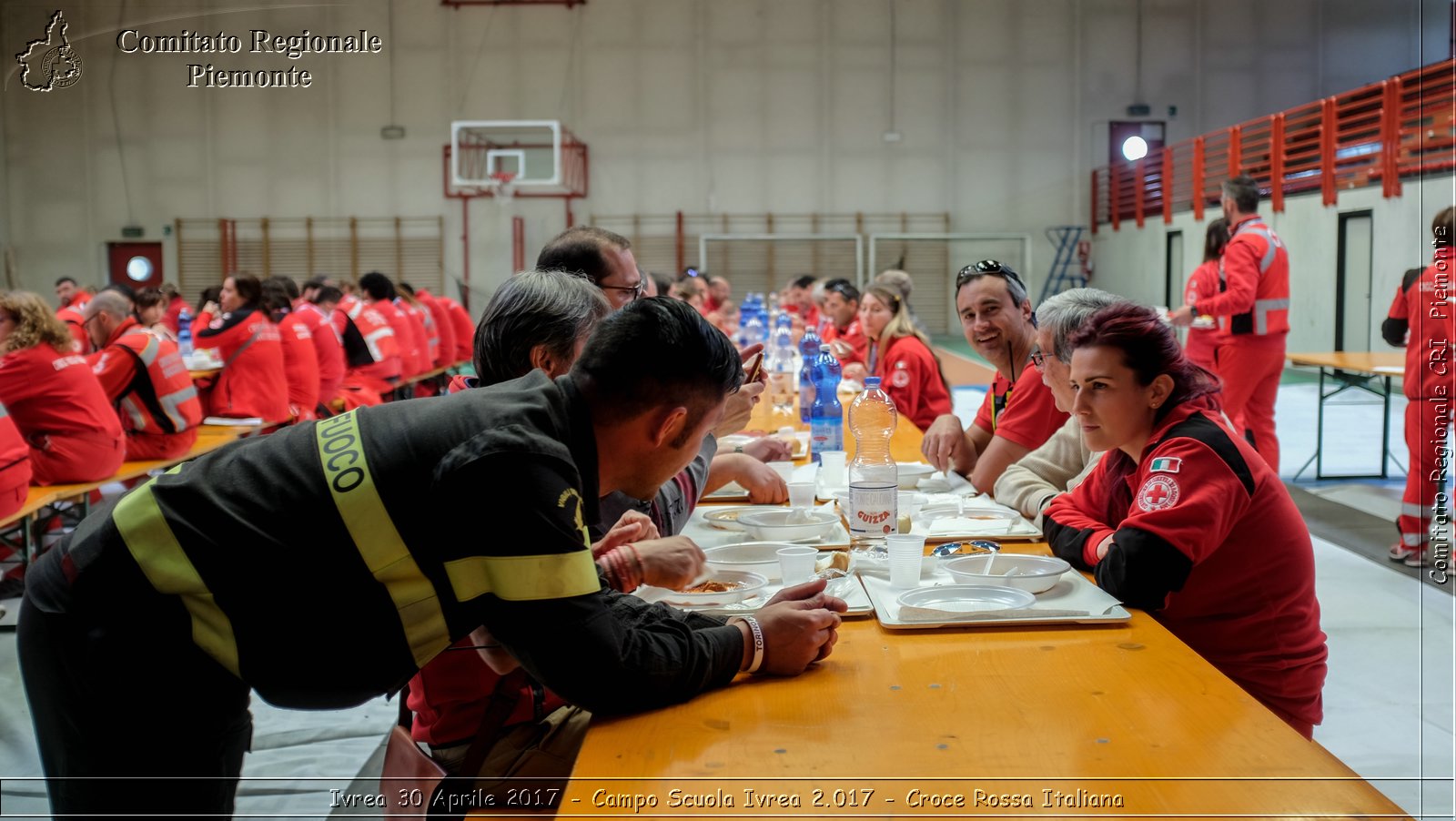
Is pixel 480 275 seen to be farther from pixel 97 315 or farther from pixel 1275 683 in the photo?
pixel 1275 683

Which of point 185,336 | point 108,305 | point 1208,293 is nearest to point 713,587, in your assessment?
point 108,305

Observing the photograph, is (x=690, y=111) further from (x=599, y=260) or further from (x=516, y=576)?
(x=516, y=576)

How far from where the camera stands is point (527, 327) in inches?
80.0

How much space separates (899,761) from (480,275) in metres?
16.0

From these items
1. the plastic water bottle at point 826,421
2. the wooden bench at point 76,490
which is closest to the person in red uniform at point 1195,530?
the plastic water bottle at point 826,421

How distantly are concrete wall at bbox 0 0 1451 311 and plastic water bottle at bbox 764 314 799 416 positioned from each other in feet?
29.2

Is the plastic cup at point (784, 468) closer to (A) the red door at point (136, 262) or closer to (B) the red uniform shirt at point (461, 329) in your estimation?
(B) the red uniform shirt at point (461, 329)

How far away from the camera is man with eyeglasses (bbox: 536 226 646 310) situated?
274 cm

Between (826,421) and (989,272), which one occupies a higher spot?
(989,272)

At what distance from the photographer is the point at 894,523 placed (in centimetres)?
207

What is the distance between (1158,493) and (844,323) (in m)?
5.53

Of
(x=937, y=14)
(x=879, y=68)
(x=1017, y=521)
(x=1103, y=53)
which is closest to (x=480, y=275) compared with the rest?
(x=879, y=68)

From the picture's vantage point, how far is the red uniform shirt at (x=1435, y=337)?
149 inches

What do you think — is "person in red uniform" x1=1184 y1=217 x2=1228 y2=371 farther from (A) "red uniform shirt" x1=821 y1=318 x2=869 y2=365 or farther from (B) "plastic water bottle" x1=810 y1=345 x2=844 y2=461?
(B) "plastic water bottle" x1=810 y1=345 x2=844 y2=461
